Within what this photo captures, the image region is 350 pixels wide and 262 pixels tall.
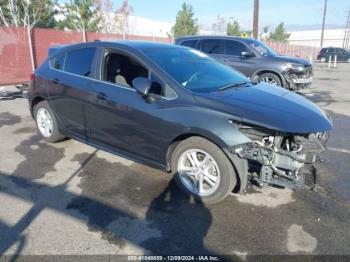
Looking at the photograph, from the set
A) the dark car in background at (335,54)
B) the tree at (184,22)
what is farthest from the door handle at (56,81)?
the dark car in background at (335,54)

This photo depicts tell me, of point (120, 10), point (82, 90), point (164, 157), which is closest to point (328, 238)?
point (164, 157)

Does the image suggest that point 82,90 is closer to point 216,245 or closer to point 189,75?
point 189,75

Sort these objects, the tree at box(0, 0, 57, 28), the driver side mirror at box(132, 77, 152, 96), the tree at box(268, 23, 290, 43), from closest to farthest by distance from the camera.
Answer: the driver side mirror at box(132, 77, 152, 96) → the tree at box(0, 0, 57, 28) → the tree at box(268, 23, 290, 43)

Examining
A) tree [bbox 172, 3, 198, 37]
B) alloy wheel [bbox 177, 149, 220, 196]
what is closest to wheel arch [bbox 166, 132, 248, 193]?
alloy wheel [bbox 177, 149, 220, 196]

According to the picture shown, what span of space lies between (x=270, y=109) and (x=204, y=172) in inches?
38.7

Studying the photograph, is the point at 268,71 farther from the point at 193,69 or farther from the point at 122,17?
the point at 122,17

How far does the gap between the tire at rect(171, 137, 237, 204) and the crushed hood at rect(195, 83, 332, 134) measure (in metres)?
0.44

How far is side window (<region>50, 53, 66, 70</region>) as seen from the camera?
16.9 feet

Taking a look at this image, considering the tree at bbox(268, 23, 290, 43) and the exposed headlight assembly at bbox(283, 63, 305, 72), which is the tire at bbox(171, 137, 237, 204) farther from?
the tree at bbox(268, 23, 290, 43)

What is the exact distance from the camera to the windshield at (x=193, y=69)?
155 inches

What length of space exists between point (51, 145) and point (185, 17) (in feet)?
107

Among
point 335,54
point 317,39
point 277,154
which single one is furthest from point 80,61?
point 317,39

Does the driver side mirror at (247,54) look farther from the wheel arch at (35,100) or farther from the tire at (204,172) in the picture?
the tire at (204,172)

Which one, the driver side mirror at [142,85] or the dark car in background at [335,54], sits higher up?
the driver side mirror at [142,85]
